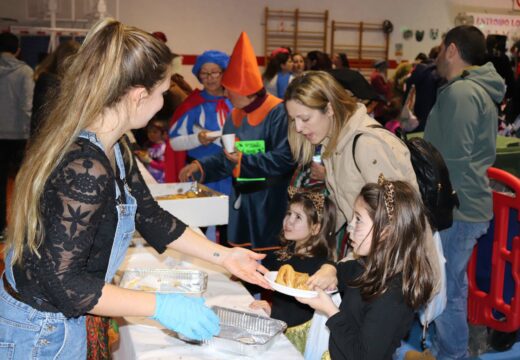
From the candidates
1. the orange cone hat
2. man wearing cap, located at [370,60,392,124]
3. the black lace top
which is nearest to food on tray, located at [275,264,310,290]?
the black lace top

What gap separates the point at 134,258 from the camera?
2645 mm

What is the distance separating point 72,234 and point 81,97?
1.05 feet

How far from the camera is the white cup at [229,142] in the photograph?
344cm

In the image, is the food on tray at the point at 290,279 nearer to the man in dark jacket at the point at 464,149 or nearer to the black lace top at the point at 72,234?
the black lace top at the point at 72,234

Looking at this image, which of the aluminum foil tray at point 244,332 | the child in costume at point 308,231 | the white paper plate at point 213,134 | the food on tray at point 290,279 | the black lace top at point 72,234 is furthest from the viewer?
the white paper plate at point 213,134

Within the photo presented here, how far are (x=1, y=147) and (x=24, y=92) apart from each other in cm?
58

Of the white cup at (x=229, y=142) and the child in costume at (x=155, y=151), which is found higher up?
the white cup at (x=229, y=142)

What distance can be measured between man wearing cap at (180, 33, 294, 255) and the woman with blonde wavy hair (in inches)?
73.2

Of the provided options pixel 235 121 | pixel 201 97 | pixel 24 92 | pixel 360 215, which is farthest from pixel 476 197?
pixel 24 92

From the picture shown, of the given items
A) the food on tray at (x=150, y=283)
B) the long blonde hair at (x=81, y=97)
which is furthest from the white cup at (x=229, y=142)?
the long blonde hair at (x=81, y=97)

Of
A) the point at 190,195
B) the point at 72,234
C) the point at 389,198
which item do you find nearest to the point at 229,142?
the point at 190,195

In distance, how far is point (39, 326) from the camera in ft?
4.96

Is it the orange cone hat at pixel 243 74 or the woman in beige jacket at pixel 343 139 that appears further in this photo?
the orange cone hat at pixel 243 74

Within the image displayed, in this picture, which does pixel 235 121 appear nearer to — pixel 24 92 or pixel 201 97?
pixel 201 97
